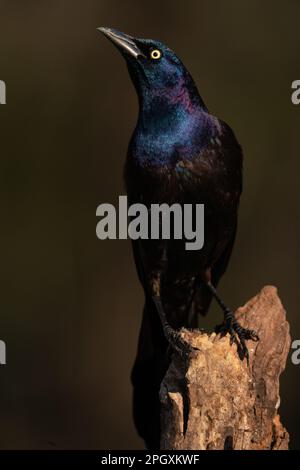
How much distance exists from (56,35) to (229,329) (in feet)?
15.3

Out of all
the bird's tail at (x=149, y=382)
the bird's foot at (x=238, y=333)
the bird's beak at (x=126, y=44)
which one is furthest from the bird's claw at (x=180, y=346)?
→ the bird's beak at (x=126, y=44)

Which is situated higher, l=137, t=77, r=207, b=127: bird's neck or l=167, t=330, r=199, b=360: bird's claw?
l=137, t=77, r=207, b=127: bird's neck

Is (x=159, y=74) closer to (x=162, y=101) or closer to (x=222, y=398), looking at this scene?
(x=162, y=101)

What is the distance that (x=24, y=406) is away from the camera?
9.24 m

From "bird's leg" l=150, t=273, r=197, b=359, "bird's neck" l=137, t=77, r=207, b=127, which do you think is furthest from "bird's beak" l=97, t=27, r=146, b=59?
"bird's leg" l=150, t=273, r=197, b=359

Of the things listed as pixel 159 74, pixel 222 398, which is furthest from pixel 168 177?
pixel 222 398

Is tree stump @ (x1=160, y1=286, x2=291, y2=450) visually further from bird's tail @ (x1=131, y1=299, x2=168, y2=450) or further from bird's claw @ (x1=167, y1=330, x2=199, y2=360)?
bird's tail @ (x1=131, y1=299, x2=168, y2=450)

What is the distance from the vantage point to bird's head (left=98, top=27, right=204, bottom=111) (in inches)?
221

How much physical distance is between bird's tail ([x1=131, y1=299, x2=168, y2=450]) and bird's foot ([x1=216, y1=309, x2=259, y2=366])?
652 mm

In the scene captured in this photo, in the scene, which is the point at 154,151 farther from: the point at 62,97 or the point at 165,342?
the point at 62,97

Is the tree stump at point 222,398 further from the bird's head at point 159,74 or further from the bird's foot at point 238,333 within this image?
the bird's head at point 159,74

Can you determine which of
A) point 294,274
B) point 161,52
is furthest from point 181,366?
point 294,274

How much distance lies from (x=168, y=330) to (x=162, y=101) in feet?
4.01

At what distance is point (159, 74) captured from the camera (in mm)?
5605
